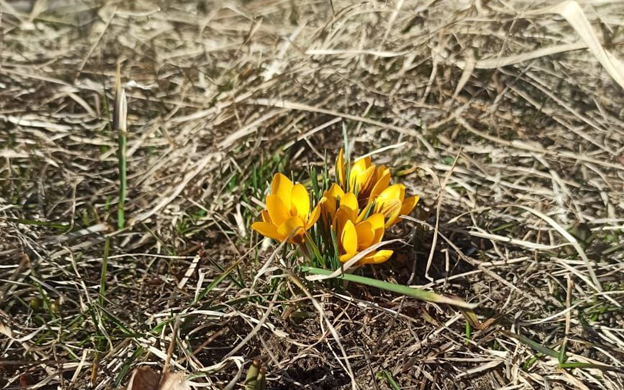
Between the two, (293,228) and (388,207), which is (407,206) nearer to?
(388,207)

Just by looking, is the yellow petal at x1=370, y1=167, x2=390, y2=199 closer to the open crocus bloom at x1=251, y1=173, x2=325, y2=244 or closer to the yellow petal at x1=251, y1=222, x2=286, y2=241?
the open crocus bloom at x1=251, y1=173, x2=325, y2=244

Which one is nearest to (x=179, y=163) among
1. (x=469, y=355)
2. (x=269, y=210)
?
(x=269, y=210)

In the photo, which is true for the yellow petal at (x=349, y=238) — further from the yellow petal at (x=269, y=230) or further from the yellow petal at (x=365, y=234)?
the yellow petal at (x=269, y=230)

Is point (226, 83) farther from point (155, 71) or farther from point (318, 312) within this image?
point (318, 312)

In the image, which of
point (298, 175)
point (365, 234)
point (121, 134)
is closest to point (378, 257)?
point (365, 234)

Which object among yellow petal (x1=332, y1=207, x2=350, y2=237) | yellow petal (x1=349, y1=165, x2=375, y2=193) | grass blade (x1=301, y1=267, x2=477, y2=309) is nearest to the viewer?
grass blade (x1=301, y1=267, x2=477, y2=309)

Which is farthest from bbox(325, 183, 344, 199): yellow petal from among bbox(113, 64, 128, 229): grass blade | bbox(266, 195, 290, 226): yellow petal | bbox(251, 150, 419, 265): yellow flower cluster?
bbox(113, 64, 128, 229): grass blade
